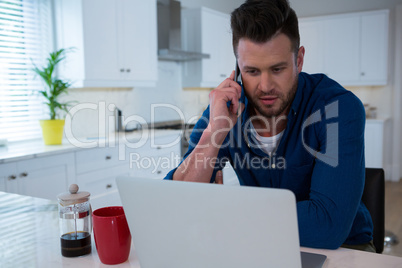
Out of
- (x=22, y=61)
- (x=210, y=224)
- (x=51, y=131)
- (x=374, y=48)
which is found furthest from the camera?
(x=374, y=48)

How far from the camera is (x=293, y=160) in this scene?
56.9 inches

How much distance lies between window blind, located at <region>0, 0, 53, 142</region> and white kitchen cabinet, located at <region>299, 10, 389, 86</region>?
12.4 ft

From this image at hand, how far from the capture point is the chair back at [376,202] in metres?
1.46

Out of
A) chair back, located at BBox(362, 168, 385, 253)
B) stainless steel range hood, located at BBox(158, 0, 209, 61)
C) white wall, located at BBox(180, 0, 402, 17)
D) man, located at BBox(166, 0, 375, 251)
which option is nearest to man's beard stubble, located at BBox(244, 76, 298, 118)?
man, located at BBox(166, 0, 375, 251)

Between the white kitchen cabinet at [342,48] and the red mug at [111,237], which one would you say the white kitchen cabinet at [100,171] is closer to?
the red mug at [111,237]

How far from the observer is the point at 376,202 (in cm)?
146

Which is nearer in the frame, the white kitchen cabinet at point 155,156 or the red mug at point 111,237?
the red mug at point 111,237

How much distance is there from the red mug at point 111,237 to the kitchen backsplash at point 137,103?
2928mm

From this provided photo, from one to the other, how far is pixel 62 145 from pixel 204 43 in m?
2.49

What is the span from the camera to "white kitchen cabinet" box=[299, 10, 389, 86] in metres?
5.37

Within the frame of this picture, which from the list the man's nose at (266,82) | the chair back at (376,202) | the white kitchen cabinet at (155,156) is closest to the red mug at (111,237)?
the man's nose at (266,82)

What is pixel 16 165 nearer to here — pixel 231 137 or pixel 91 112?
pixel 91 112

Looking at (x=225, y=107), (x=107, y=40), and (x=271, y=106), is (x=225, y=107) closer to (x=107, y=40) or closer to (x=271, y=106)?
(x=271, y=106)

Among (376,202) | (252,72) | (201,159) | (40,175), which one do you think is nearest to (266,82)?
(252,72)
